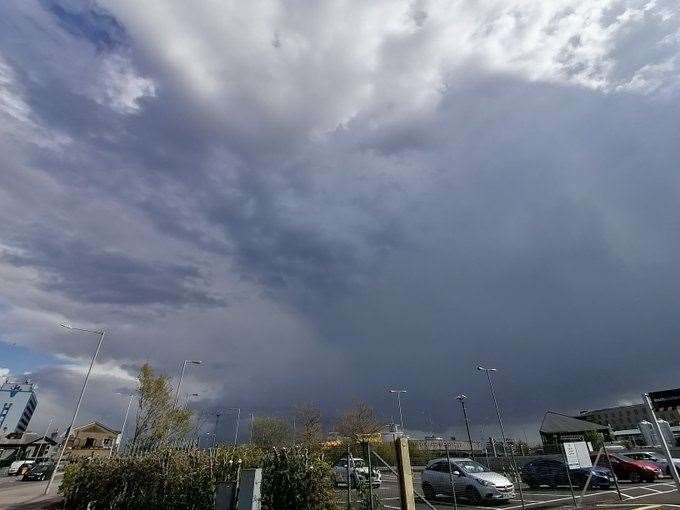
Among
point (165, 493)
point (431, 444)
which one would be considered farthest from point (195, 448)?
point (431, 444)

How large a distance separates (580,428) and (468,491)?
6481mm

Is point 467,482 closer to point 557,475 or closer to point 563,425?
point 563,425

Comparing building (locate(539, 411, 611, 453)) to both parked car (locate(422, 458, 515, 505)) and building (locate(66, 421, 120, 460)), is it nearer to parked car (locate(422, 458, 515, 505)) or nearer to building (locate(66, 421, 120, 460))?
parked car (locate(422, 458, 515, 505))

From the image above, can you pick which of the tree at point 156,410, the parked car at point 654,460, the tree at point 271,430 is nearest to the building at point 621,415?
the tree at point 271,430

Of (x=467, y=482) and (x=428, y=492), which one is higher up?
(x=467, y=482)

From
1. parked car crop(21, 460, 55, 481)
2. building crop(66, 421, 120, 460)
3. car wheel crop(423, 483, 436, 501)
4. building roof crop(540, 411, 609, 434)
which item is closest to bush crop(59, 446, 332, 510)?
car wheel crop(423, 483, 436, 501)

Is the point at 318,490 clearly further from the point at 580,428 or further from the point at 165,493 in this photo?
the point at 580,428

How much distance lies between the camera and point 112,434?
295ft

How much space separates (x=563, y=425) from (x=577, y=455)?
205 inches

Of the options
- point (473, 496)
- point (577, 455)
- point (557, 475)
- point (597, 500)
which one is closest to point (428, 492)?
point (473, 496)

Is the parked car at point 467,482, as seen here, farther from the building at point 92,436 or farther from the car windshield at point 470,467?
the building at point 92,436

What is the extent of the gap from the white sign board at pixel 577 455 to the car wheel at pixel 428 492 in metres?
6.48

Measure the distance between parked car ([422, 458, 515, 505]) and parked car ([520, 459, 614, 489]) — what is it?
6013 millimetres

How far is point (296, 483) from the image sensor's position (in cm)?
1088
